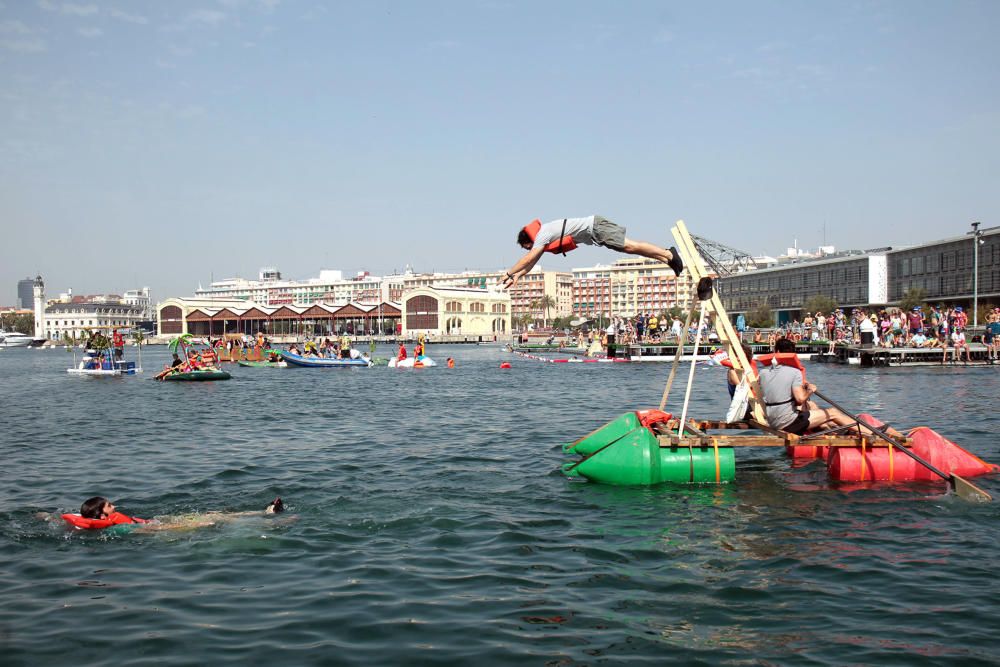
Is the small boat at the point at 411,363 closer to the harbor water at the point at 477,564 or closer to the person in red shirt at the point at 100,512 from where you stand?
the harbor water at the point at 477,564

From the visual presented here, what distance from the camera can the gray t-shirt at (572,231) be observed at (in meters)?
10.8

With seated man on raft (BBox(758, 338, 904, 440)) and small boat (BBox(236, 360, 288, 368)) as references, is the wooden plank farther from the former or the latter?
small boat (BBox(236, 360, 288, 368))

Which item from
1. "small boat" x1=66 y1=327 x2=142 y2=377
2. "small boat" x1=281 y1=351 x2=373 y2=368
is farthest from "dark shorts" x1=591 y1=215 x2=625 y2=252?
"small boat" x1=281 y1=351 x2=373 y2=368

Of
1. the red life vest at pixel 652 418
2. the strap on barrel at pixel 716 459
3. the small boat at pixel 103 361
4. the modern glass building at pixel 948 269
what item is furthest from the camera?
the modern glass building at pixel 948 269

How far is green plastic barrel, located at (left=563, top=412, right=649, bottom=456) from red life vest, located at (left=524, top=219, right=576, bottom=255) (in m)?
4.74

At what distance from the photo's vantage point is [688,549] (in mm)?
9938

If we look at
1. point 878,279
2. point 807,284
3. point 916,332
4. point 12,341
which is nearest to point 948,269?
point 878,279

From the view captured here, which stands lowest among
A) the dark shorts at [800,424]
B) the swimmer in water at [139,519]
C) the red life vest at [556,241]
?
the swimmer in water at [139,519]

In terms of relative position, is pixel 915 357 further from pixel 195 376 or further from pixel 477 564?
pixel 477 564

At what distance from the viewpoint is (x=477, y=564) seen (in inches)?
374

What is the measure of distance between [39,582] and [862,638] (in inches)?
347

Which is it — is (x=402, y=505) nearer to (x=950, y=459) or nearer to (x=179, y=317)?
(x=950, y=459)

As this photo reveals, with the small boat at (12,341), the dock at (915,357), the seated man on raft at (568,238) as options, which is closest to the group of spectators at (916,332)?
the dock at (915,357)

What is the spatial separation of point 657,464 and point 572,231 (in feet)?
15.2
